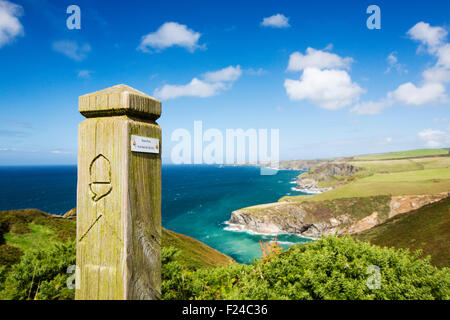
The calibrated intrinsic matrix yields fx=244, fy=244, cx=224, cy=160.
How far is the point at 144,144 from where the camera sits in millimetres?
1694

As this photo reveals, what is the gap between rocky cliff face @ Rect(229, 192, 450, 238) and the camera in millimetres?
69062

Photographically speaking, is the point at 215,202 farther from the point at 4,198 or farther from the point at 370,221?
the point at 4,198

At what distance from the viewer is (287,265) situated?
3.81 metres

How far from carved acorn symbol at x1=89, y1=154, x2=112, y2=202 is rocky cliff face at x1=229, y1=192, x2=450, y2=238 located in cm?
7064

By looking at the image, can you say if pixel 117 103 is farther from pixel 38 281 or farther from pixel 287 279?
pixel 287 279

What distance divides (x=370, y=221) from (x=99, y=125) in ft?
265

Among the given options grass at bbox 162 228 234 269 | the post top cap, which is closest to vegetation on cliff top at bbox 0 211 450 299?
the post top cap

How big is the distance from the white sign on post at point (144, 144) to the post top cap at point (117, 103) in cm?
17

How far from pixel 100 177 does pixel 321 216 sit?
7897cm

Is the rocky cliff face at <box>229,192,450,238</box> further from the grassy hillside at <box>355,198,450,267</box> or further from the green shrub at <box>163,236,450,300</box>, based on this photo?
the green shrub at <box>163,236,450,300</box>

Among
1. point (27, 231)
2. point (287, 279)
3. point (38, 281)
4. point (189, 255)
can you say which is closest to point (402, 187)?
point (189, 255)

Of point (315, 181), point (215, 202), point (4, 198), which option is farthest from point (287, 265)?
point (315, 181)
